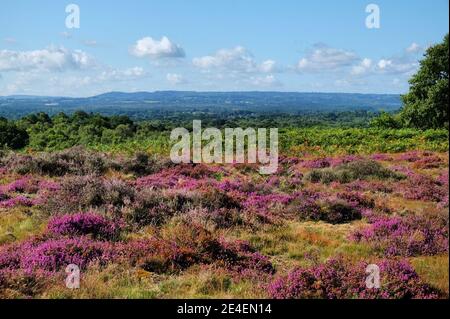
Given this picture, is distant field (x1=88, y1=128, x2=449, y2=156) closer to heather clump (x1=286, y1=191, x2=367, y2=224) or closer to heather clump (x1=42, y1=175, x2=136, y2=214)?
heather clump (x1=286, y1=191, x2=367, y2=224)

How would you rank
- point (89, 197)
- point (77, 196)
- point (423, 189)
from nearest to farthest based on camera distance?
point (89, 197)
point (77, 196)
point (423, 189)

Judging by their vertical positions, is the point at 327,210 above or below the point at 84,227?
below

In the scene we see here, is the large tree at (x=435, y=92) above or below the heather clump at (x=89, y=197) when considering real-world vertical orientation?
above

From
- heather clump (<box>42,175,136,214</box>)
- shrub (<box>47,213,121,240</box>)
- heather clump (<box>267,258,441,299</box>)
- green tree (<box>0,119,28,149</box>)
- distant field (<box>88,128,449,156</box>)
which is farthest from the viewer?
green tree (<box>0,119,28,149</box>)

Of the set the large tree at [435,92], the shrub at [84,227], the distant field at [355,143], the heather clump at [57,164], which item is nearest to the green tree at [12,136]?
the distant field at [355,143]

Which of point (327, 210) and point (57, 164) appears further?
point (57, 164)

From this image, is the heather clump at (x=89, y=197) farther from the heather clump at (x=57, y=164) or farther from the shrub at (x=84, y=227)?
the heather clump at (x=57, y=164)

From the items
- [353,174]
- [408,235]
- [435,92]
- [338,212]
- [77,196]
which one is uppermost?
[435,92]

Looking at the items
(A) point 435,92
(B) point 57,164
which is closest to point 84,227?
(A) point 435,92

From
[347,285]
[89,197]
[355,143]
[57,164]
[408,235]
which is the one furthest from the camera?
[355,143]

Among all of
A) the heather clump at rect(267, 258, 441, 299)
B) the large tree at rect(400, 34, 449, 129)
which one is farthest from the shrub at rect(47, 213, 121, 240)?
the large tree at rect(400, 34, 449, 129)

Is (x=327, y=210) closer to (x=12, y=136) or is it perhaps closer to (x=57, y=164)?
(x=57, y=164)
